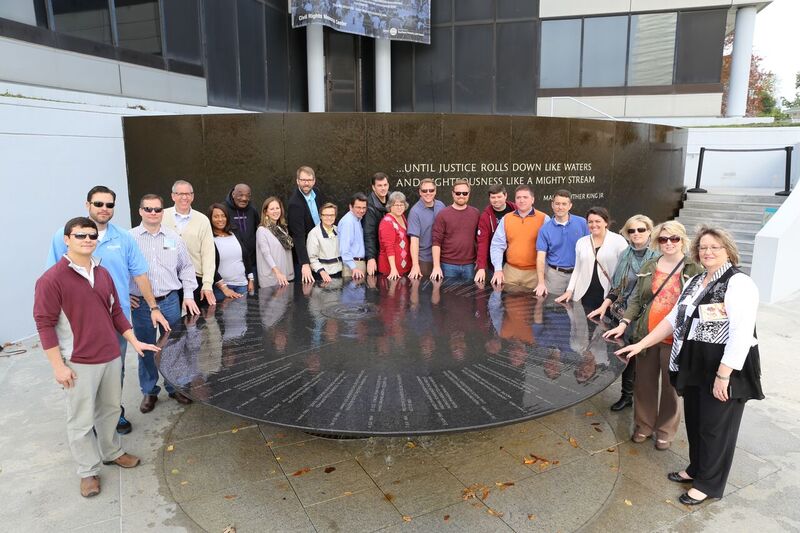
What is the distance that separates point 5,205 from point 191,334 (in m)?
4.04

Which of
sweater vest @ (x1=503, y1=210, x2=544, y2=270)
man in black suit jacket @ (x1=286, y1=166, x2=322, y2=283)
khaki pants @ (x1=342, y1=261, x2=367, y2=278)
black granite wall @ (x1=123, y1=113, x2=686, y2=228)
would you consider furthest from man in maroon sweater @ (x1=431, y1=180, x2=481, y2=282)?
black granite wall @ (x1=123, y1=113, x2=686, y2=228)

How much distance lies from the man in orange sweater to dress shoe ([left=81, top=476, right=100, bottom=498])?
374 cm

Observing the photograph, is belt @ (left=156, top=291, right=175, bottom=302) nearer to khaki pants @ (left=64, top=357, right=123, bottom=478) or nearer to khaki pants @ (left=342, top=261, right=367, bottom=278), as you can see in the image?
khaki pants @ (left=64, top=357, right=123, bottom=478)

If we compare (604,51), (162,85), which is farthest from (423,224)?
(604,51)

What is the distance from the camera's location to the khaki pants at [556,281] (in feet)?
17.2

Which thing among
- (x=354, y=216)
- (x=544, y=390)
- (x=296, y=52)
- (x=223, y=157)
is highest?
(x=296, y=52)

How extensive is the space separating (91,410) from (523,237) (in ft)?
13.0

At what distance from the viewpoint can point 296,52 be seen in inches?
672

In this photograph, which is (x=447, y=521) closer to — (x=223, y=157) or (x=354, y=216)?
(x=354, y=216)

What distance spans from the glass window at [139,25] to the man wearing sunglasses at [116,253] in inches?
340

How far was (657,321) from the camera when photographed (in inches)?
153

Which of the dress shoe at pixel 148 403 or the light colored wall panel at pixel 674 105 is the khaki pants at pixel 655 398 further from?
the light colored wall panel at pixel 674 105

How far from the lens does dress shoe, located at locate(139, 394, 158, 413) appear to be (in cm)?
466

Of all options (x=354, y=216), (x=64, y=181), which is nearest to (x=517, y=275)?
(x=354, y=216)
